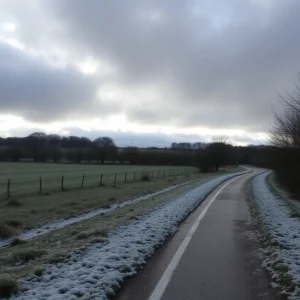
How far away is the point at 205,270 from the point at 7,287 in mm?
3296

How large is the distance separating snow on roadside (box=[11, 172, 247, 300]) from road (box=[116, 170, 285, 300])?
25 centimetres

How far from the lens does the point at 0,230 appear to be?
38.0 feet

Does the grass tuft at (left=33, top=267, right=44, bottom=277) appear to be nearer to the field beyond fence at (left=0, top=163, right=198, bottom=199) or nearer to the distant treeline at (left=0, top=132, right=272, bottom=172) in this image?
the field beyond fence at (left=0, top=163, right=198, bottom=199)

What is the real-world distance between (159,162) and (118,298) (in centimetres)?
11571

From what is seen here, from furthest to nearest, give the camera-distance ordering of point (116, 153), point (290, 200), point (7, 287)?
point (116, 153) → point (290, 200) → point (7, 287)

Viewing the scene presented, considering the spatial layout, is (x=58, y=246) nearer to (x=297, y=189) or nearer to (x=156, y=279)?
(x=156, y=279)

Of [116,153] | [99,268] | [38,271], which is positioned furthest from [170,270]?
[116,153]

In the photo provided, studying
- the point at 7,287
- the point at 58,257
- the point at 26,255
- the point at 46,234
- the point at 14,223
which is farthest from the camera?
the point at 14,223

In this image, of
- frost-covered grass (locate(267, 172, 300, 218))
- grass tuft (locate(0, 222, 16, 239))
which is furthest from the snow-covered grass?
grass tuft (locate(0, 222, 16, 239))

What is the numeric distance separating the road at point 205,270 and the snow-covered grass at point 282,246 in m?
0.21

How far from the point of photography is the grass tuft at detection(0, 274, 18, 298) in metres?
5.36

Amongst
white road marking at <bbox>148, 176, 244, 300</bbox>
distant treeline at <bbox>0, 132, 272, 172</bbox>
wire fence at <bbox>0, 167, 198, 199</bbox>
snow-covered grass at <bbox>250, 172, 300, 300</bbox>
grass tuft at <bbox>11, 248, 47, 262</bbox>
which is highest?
distant treeline at <bbox>0, 132, 272, 172</bbox>

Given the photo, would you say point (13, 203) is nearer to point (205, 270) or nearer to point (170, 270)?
point (170, 270)

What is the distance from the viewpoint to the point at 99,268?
6.54 m
